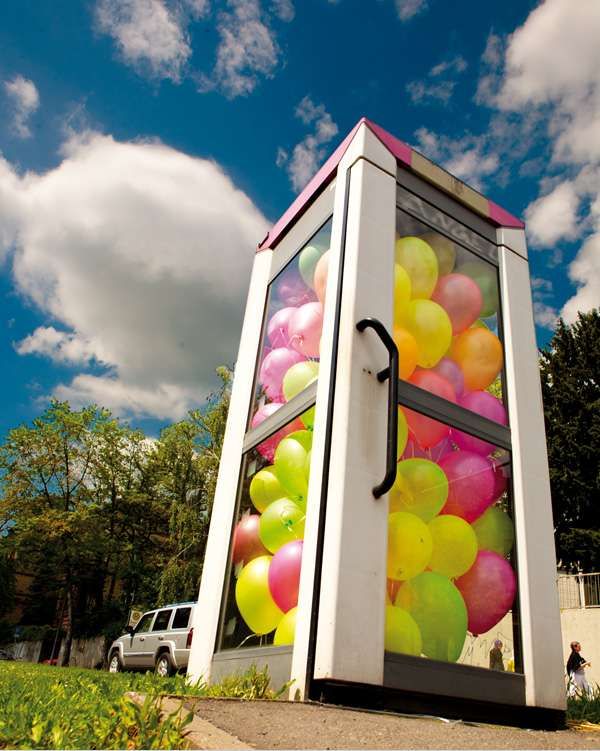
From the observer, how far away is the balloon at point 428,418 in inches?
178

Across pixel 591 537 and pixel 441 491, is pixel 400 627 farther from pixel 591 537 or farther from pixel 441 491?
pixel 591 537

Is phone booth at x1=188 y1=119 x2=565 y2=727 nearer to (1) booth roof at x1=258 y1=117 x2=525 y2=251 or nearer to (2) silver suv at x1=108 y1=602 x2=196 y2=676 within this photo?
(1) booth roof at x1=258 y1=117 x2=525 y2=251

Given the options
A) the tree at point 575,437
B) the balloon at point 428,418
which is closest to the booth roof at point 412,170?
the balloon at point 428,418

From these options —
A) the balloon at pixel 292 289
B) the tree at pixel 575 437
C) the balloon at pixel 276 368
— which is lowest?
the balloon at pixel 276 368

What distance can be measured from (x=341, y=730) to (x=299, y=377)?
2.82m

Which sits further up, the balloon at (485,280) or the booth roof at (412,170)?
the booth roof at (412,170)

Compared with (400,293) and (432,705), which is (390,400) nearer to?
(400,293)

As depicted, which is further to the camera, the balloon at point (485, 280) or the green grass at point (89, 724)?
the balloon at point (485, 280)

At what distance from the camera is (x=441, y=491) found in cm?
436

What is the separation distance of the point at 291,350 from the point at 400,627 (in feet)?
8.11

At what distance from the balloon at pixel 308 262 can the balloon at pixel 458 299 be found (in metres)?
1.05

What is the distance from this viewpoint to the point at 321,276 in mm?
5195

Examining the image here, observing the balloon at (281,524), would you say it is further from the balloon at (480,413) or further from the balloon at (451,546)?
the balloon at (480,413)

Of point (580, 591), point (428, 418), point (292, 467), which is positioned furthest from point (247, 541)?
point (580, 591)
